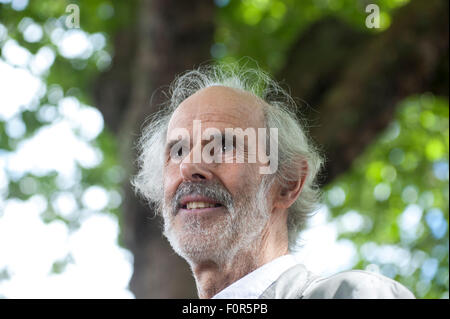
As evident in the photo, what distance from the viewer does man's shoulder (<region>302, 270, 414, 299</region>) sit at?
143cm

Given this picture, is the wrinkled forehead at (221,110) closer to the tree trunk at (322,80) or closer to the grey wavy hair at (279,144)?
the grey wavy hair at (279,144)

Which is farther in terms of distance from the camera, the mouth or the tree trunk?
the tree trunk

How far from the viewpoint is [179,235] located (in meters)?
1.92

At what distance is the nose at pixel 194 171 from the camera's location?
1919 mm

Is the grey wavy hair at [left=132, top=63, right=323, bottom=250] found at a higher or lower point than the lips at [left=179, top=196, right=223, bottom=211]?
higher

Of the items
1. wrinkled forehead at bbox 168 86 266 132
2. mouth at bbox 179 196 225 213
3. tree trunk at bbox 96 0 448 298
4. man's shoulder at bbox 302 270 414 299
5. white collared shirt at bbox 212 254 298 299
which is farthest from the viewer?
tree trunk at bbox 96 0 448 298

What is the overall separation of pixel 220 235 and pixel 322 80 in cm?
288

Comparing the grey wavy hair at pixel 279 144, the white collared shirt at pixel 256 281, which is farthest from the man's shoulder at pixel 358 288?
the grey wavy hair at pixel 279 144

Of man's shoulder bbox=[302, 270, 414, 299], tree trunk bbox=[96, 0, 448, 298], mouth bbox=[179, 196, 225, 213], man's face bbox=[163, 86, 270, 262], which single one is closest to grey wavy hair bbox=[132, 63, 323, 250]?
man's face bbox=[163, 86, 270, 262]

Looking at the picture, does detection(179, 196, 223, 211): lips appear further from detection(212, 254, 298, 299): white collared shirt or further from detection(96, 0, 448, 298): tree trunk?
detection(96, 0, 448, 298): tree trunk

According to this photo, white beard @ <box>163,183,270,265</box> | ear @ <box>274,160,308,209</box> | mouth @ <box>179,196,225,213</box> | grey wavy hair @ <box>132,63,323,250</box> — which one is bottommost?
white beard @ <box>163,183,270,265</box>

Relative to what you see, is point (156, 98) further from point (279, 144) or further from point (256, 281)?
point (256, 281)

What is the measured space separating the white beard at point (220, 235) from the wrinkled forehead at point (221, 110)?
0.89 feet

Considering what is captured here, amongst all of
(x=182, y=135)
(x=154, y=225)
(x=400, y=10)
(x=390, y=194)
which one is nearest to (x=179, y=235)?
(x=182, y=135)
